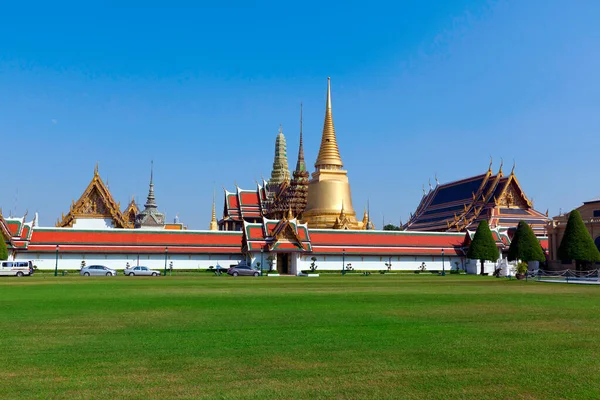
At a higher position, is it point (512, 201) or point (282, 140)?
point (282, 140)

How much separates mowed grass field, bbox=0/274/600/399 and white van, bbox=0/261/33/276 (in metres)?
33.7

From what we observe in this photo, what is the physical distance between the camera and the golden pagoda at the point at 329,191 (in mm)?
85869

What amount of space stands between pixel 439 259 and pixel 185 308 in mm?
52333

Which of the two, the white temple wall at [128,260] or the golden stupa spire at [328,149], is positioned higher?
the golden stupa spire at [328,149]

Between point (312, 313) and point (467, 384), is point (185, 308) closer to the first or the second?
point (312, 313)

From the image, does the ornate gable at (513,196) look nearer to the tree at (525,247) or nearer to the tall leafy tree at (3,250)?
the tree at (525,247)

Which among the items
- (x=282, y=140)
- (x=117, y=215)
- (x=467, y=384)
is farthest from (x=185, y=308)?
(x=282, y=140)

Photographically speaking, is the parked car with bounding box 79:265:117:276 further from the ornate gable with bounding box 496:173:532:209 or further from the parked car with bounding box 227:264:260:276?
the ornate gable with bounding box 496:173:532:209

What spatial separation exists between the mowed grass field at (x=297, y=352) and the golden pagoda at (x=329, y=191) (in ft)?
218

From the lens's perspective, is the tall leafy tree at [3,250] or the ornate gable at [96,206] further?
the ornate gable at [96,206]

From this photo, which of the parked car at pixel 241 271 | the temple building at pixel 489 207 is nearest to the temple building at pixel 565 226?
the temple building at pixel 489 207

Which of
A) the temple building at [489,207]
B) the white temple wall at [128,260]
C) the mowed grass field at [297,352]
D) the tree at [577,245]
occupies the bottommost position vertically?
the mowed grass field at [297,352]

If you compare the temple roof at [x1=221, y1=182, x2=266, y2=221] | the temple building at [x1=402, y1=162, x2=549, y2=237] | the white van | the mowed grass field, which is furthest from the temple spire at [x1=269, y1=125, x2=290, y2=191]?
the mowed grass field

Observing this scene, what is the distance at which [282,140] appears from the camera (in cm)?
11812
